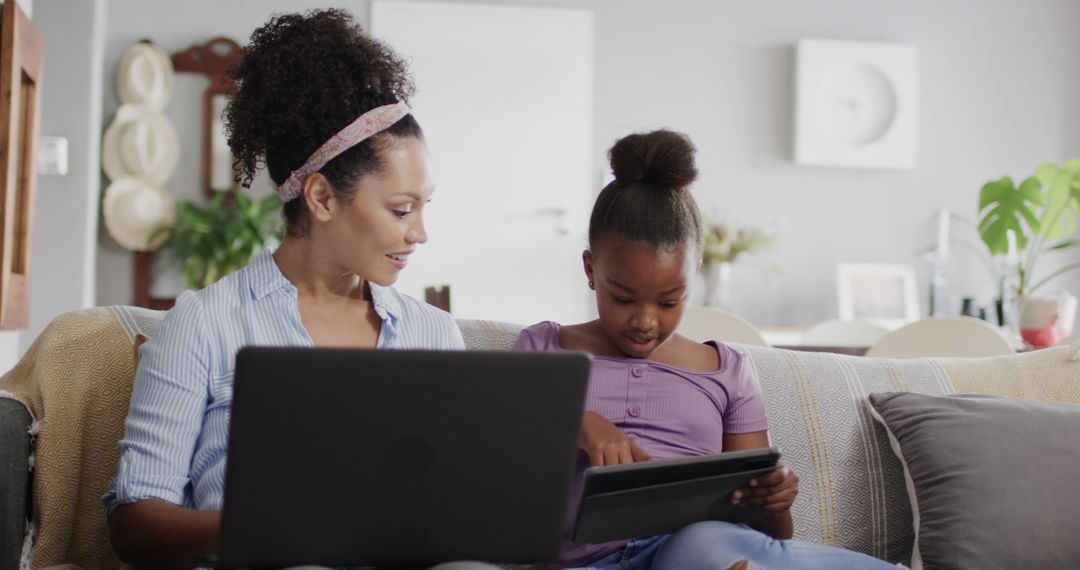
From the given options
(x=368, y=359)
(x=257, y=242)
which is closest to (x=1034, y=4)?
(x=257, y=242)

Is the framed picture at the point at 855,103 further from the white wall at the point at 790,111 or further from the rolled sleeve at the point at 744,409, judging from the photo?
the rolled sleeve at the point at 744,409

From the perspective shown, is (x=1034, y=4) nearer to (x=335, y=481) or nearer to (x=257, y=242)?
(x=257, y=242)

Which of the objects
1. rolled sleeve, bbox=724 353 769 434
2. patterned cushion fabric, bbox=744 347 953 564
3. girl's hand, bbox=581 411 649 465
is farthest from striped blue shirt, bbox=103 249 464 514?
patterned cushion fabric, bbox=744 347 953 564

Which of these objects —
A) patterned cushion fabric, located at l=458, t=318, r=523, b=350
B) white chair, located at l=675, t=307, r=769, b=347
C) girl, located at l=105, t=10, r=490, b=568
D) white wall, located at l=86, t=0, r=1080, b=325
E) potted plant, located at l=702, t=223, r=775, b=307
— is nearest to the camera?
girl, located at l=105, t=10, r=490, b=568

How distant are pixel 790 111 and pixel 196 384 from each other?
4098 mm

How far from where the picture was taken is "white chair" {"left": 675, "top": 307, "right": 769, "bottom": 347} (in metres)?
2.79

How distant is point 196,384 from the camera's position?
1.29 metres

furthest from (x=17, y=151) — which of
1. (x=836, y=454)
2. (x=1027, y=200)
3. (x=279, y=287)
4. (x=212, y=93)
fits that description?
(x=1027, y=200)

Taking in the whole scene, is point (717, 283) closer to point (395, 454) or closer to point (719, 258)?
point (719, 258)

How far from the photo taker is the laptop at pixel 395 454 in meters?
0.95

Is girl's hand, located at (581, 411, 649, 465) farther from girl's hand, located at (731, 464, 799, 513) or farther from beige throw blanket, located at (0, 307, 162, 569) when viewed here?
beige throw blanket, located at (0, 307, 162, 569)

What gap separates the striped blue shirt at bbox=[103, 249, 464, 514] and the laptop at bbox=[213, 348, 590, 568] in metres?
0.27

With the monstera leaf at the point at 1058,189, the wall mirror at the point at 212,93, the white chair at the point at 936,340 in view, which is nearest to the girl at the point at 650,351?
the white chair at the point at 936,340

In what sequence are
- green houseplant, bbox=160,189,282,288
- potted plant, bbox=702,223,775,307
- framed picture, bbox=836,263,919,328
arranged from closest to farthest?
1. green houseplant, bbox=160,189,282,288
2. potted plant, bbox=702,223,775,307
3. framed picture, bbox=836,263,919,328
